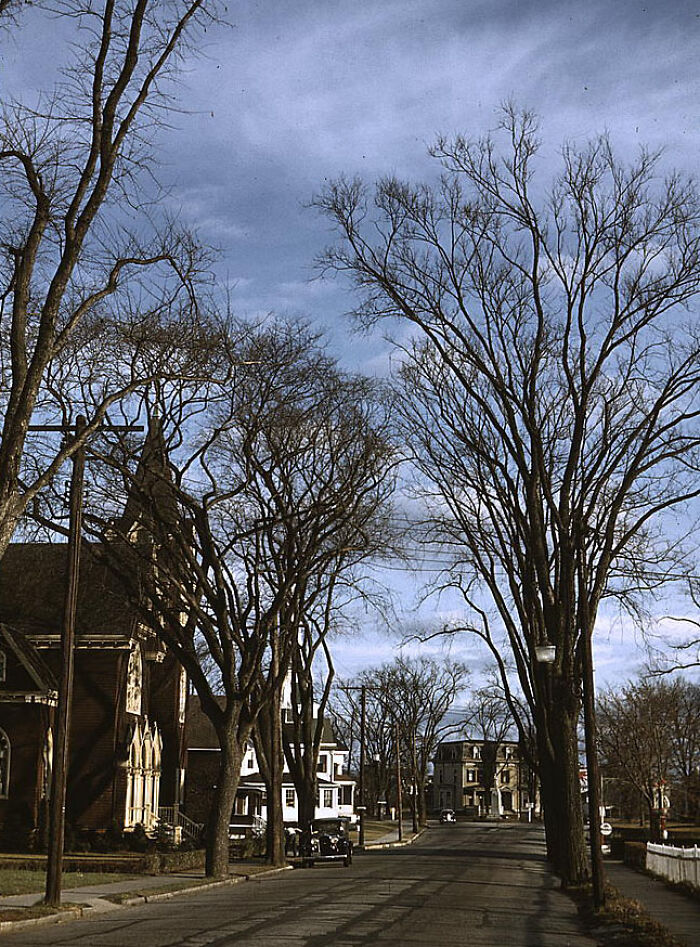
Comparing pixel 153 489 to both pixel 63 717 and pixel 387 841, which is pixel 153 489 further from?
pixel 387 841

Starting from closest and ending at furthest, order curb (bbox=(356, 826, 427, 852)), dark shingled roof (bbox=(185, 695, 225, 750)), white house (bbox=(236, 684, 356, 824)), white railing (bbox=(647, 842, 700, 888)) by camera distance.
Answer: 1. white railing (bbox=(647, 842, 700, 888))
2. curb (bbox=(356, 826, 427, 852))
3. dark shingled roof (bbox=(185, 695, 225, 750))
4. white house (bbox=(236, 684, 356, 824))

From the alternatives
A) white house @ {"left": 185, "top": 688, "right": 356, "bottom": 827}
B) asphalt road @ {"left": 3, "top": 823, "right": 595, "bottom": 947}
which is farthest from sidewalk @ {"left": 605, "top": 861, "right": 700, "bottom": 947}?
white house @ {"left": 185, "top": 688, "right": 356, "bottom": 827}

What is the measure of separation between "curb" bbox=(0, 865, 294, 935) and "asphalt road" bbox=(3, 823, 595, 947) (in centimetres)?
33

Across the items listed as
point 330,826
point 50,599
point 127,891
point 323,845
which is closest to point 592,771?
point 127,891

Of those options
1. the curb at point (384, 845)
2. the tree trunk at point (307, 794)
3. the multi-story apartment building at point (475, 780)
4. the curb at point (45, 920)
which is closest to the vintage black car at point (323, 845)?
the tree trunk at point (307, 794)

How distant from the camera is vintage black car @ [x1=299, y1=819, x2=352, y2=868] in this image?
38.2 meters

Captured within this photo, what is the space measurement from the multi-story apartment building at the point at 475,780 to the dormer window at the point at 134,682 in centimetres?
9911

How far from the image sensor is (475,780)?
151 metres

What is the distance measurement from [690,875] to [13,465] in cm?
1878

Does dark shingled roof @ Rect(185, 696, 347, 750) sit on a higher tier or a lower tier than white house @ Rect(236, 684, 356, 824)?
higher

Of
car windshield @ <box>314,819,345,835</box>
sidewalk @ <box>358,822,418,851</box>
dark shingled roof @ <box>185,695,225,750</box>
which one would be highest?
dark shingled roof @ <box>185,695,225,750</box>

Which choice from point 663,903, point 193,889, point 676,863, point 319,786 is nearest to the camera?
point 663,903

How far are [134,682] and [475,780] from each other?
11834cm

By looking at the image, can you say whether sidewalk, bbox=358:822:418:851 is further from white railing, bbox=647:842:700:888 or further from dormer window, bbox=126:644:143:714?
white railing, bbox=647:842:700:888
